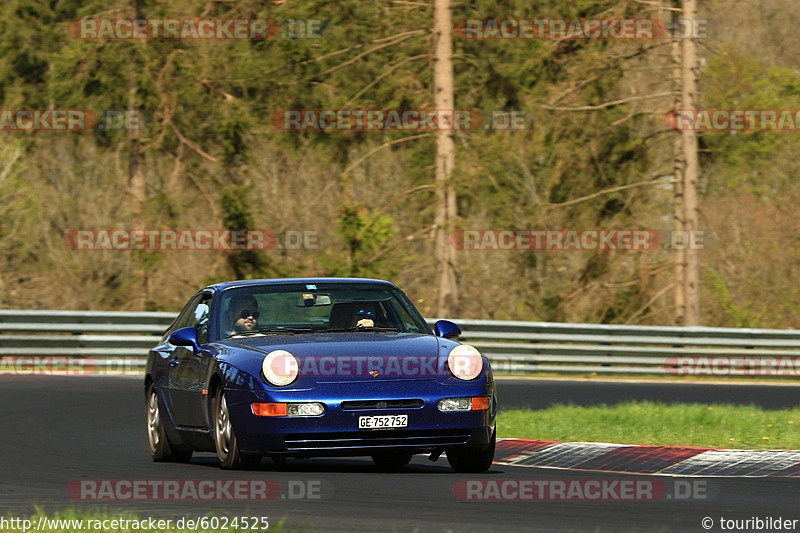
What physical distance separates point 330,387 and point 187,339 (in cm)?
169

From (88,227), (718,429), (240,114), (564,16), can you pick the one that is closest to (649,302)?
(564,16)

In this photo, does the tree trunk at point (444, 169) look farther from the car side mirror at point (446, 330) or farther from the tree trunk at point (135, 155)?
the car side mirror at point (446, 330)

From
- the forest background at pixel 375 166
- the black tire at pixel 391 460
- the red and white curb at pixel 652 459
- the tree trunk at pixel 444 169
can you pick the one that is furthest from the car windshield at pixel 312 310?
the forest background at pixel 375 166

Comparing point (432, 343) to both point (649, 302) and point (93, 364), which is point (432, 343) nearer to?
point (93, 364)

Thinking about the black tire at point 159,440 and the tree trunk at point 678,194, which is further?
the tree trunk at point 678,194

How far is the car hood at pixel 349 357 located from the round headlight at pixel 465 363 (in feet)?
0.19

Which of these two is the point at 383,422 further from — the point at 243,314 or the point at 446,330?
the point at 243,314

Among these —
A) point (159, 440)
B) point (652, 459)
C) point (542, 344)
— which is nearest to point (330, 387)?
point (159, 440)

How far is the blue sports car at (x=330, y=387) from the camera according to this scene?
10141 mm

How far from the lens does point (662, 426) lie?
13.8 meters

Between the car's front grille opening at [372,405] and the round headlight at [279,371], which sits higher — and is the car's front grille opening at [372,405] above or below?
below

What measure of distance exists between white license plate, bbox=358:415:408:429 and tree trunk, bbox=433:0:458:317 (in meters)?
20.0

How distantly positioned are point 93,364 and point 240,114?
12.2m

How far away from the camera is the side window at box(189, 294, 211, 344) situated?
459 inches
